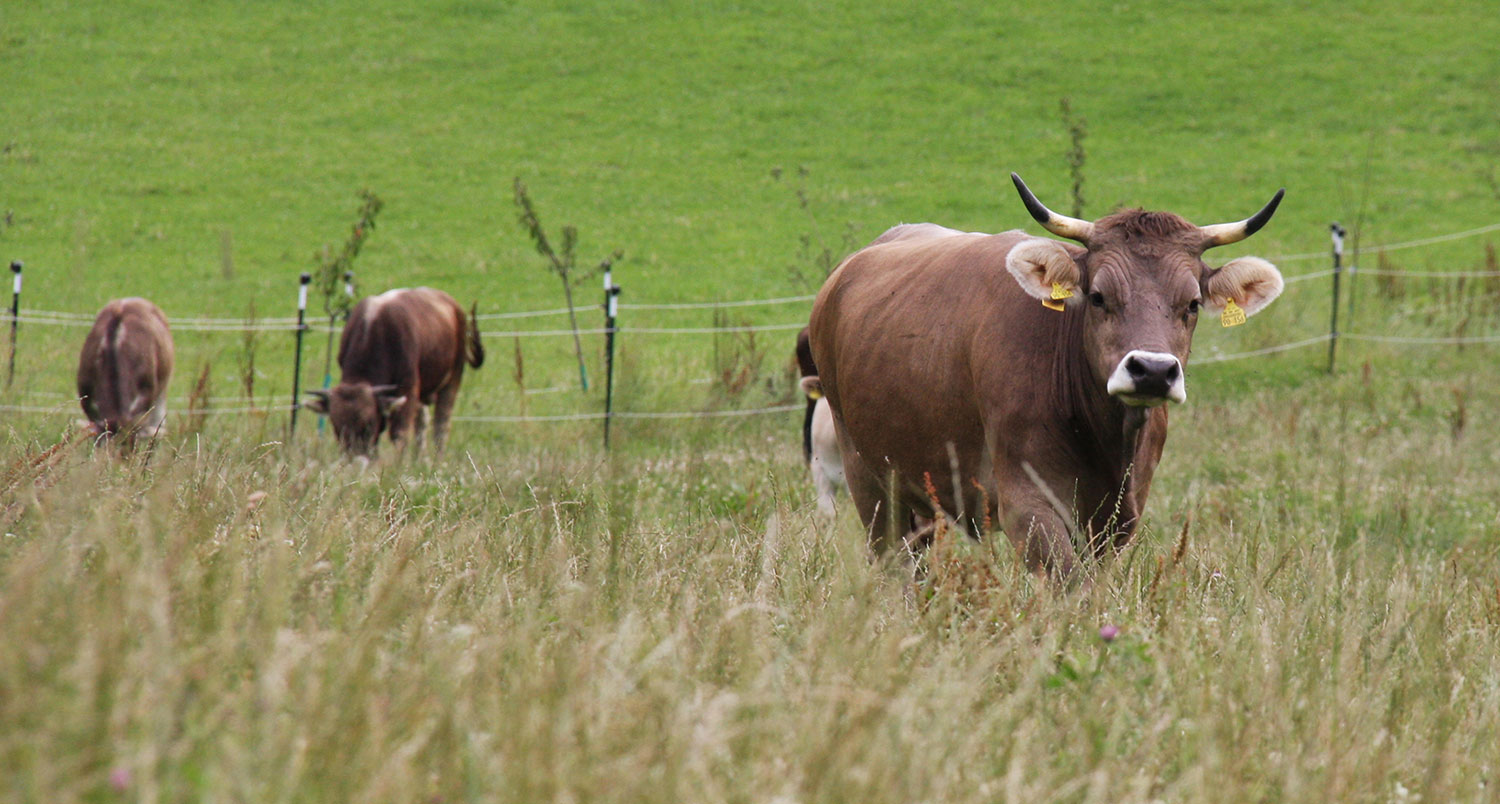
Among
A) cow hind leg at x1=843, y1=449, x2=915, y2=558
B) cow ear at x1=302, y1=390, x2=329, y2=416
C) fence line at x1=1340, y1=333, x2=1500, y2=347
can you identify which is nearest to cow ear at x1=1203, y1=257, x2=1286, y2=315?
cow hind leg at x1=843, y1=449, x2=915, y2=558

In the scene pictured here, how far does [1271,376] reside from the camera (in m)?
13.9

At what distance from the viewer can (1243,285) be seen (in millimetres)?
4859

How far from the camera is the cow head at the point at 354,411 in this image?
38.5ft

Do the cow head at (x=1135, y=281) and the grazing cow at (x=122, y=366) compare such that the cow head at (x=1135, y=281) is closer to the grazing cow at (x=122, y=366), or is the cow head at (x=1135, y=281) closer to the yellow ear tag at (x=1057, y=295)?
the yellow ear tag at (x=1057, y=295)

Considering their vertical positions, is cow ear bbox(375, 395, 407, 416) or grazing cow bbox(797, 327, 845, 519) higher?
grazing cow bbox(797, 327, 845, 519)

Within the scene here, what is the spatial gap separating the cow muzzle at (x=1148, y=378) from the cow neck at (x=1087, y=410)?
38 cm

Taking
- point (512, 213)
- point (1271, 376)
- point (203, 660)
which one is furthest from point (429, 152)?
point (203, 660)

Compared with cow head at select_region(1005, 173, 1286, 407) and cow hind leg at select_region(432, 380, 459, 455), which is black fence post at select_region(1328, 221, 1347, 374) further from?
cow head at select_region(1005, 173, 1286, 407)

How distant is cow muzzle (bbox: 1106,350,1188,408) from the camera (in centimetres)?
408

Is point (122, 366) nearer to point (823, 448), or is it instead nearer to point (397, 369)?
point (397, 369)

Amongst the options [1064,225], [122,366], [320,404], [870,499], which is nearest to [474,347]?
[320,404]

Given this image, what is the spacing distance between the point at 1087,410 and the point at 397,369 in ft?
29.4

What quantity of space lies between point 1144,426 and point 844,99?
25360mm

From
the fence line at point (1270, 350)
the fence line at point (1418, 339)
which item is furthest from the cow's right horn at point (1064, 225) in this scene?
the fence line at point (1418, 339)
